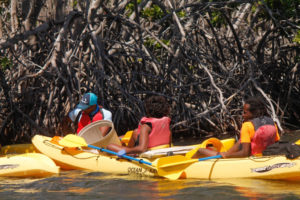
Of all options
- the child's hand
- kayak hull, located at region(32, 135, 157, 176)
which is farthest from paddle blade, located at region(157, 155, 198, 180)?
the child's hand

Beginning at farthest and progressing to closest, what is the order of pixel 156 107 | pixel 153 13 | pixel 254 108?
pixel 153 13
pixel 156 107
pixel 254 108

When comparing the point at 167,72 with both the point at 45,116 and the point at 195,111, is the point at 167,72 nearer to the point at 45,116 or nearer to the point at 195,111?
the point at 195,111

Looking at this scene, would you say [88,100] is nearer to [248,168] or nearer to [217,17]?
[248,168]

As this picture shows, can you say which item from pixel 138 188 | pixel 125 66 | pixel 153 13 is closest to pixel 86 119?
pixel 138 188

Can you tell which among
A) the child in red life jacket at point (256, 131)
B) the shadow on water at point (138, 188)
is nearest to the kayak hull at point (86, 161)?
the shadow on water at point (138, 188)

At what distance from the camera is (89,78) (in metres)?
9.70

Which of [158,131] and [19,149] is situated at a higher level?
[158,131]

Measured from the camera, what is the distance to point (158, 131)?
730cm

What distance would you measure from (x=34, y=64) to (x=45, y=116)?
2.74 ft

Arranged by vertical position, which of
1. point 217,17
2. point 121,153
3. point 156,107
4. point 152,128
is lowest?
point 121,153

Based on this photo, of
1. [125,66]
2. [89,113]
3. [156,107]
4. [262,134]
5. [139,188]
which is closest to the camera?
[139,188]

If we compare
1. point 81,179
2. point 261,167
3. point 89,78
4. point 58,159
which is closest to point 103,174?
point 81,179

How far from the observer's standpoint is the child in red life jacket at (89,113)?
8.15 meters

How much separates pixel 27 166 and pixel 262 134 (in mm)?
2592
